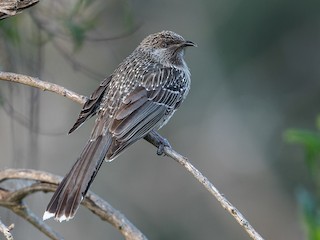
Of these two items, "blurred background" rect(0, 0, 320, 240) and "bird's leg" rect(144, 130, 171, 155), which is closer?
"bird's leg" rect(144, 130, 171, 155)

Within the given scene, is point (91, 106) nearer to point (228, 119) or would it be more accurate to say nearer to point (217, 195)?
point (217, 195)

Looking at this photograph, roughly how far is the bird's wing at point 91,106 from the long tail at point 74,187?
230mm

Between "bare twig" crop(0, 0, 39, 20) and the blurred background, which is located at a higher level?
the blurred background

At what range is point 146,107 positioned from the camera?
5988 mm

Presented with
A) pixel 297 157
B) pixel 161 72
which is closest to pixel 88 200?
pixel 161 72

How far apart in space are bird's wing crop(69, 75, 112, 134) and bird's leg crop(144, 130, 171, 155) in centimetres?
42

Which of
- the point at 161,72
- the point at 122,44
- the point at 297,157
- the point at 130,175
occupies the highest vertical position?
the point at 122,44

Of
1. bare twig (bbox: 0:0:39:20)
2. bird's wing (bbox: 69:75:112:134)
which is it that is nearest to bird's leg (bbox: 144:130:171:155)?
bird's wing (bbox: 69:75:112:134)

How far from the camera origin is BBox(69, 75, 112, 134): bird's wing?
5.61m

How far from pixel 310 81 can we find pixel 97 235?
4.30 meters

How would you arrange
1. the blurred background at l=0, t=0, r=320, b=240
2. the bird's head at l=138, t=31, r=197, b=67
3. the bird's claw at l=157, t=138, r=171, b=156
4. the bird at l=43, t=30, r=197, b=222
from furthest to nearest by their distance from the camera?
the blurred background at l=0, t=0, r=320, b=240 < the bird's head at l=138, t=31, r=197, b=67 < the bird's claw at l=157, t=138, r=171, b=156 < the bird at l=43, t=30, r=197, b=222

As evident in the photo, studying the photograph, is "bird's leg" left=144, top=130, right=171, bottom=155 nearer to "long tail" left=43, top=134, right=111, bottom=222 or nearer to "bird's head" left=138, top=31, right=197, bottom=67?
"long tail" left=43, top=134, right=111, bottom=222

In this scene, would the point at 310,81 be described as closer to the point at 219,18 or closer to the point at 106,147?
the point at 219,18

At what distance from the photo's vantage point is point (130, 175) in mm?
12172
